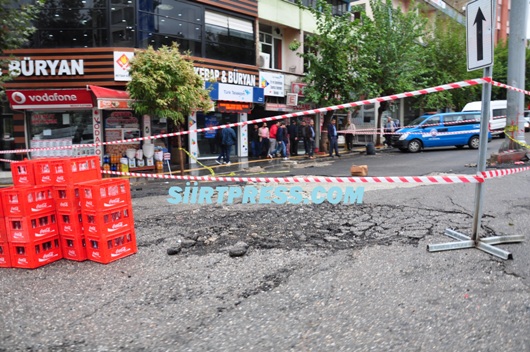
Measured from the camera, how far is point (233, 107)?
20.1m

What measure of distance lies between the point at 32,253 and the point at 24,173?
3.98 ft

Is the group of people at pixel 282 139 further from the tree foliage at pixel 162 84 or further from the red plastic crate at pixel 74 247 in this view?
the red plastic crate at pixel 74 247

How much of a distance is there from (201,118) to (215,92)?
62.0 inches

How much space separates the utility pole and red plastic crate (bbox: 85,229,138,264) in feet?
36.2

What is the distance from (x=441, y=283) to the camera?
3963mm

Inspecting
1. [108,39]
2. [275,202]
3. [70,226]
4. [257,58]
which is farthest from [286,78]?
[70,226]

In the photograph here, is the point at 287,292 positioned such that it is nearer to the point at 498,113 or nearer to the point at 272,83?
the point at 272,83

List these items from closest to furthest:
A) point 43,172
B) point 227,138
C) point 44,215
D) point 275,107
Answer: point 44,215 < point 43,172 < point 227,138 < point 275,107

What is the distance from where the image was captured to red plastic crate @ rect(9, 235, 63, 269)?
4777mm

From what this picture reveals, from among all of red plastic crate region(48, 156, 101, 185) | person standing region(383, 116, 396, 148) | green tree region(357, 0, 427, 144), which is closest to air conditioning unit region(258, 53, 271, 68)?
green tree region(357, 0, 427, 144)

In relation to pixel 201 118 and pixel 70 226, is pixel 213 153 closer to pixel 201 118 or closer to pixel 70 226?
pixel 201 118

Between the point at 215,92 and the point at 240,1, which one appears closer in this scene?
the point at 215,92

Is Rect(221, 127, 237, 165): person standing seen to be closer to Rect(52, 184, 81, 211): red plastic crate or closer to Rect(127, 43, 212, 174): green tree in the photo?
Rect(127, 43, 212, 174): green tree

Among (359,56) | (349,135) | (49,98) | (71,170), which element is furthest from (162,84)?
(349,135)
